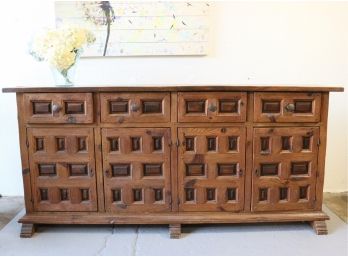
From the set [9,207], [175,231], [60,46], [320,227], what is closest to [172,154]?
[175,231]

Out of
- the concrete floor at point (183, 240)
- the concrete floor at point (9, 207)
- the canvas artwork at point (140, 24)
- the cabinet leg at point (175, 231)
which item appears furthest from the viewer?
the canvas artwork at point (140, 24)

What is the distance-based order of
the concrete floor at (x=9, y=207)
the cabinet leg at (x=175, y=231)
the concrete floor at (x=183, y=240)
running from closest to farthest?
the concrete floor at (x=183, y=240), the cabinet leg at (x=175, y=231), the concrete floor at (x=9, y=207)

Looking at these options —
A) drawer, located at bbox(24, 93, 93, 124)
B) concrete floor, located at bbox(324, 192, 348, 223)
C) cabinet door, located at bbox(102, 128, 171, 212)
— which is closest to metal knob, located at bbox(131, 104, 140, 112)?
cabinet door, located at bbox(102, 128, 171, 212)

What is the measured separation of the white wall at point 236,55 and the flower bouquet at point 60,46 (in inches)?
19.3

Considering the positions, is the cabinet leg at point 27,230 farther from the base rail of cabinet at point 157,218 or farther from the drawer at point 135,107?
the drawer at point 135,107

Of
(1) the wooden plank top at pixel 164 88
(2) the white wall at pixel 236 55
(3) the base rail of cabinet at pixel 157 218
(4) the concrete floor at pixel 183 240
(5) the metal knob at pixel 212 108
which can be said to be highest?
(2) the white wall at pixel 236 55

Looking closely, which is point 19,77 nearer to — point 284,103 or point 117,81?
point 117,81

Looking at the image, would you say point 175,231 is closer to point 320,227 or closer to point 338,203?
point 320,227

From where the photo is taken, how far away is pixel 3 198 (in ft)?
7.72

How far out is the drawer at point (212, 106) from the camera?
1.67m

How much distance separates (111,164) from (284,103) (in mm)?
1026

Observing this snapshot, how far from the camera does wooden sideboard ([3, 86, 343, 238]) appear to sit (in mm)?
1668

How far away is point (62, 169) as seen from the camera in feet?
5.65

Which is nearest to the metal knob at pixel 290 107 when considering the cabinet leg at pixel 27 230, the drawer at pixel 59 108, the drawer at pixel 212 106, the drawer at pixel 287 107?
the drawer at pixel 287 107
